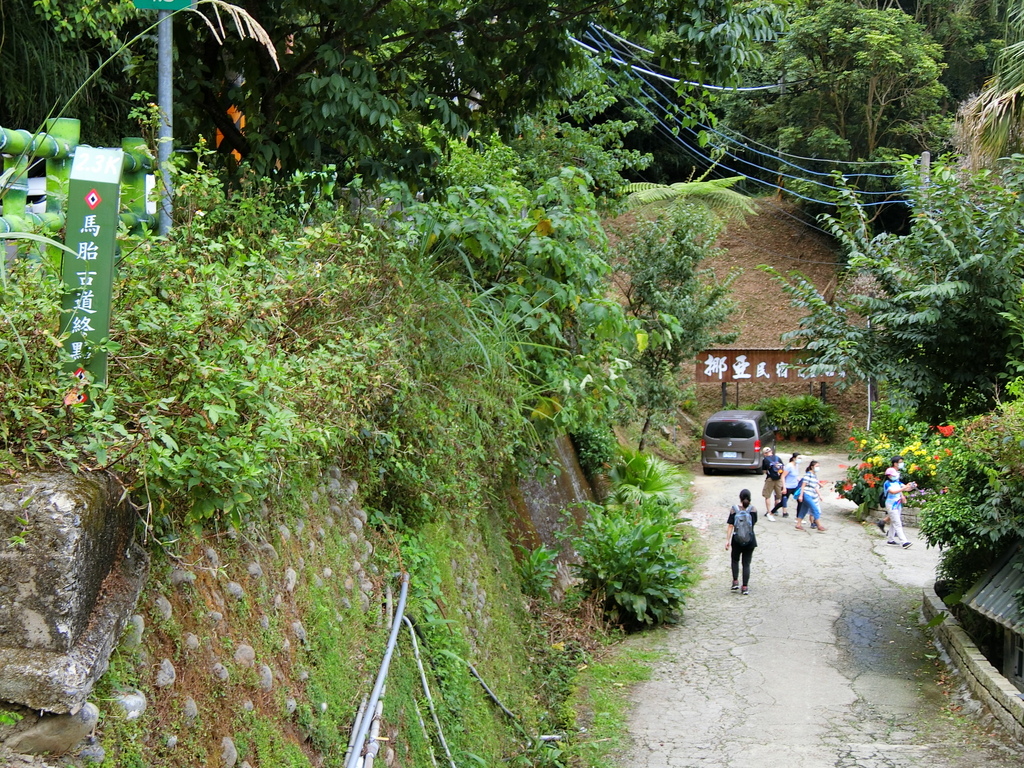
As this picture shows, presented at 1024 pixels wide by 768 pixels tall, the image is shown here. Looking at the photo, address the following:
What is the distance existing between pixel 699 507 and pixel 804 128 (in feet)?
68.8

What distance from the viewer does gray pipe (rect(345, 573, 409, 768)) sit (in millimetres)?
4660

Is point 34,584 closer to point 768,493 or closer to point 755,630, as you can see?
point 755,630

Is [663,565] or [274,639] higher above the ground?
[274,639]

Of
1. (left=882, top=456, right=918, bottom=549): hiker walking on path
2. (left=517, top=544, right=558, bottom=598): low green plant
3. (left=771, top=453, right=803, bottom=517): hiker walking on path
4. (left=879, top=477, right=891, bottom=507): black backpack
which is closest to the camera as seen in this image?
(left=517, top=544, right=558, bottom=598): low green plant

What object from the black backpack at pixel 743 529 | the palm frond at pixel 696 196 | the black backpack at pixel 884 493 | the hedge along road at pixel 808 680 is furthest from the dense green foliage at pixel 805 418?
the black backpack at pixel 743 529

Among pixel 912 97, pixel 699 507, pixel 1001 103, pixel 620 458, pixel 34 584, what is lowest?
pixel 699 507

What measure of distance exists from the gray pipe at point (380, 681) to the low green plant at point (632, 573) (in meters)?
6.15

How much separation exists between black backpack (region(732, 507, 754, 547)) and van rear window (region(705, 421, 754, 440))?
12.8 metres

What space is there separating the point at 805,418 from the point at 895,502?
54.4 ft

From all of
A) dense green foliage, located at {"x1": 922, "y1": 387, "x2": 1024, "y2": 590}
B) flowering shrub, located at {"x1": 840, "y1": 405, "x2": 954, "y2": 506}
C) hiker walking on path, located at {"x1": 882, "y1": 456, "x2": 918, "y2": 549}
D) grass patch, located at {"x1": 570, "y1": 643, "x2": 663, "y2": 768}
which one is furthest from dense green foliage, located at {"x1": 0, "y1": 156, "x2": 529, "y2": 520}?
flowering shrub, located at {"x1": 840, "y1": 405, "x2": 954, "y2": 506}

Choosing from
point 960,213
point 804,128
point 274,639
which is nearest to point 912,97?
point 804,128

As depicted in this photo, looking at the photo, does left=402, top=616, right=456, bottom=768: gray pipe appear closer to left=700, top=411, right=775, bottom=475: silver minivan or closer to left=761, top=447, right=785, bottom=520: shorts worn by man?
left=761, top=447, right=785, bottom=520: shorts worn by man

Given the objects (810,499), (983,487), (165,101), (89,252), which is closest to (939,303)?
(983,487)

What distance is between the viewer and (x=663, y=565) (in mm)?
12508
